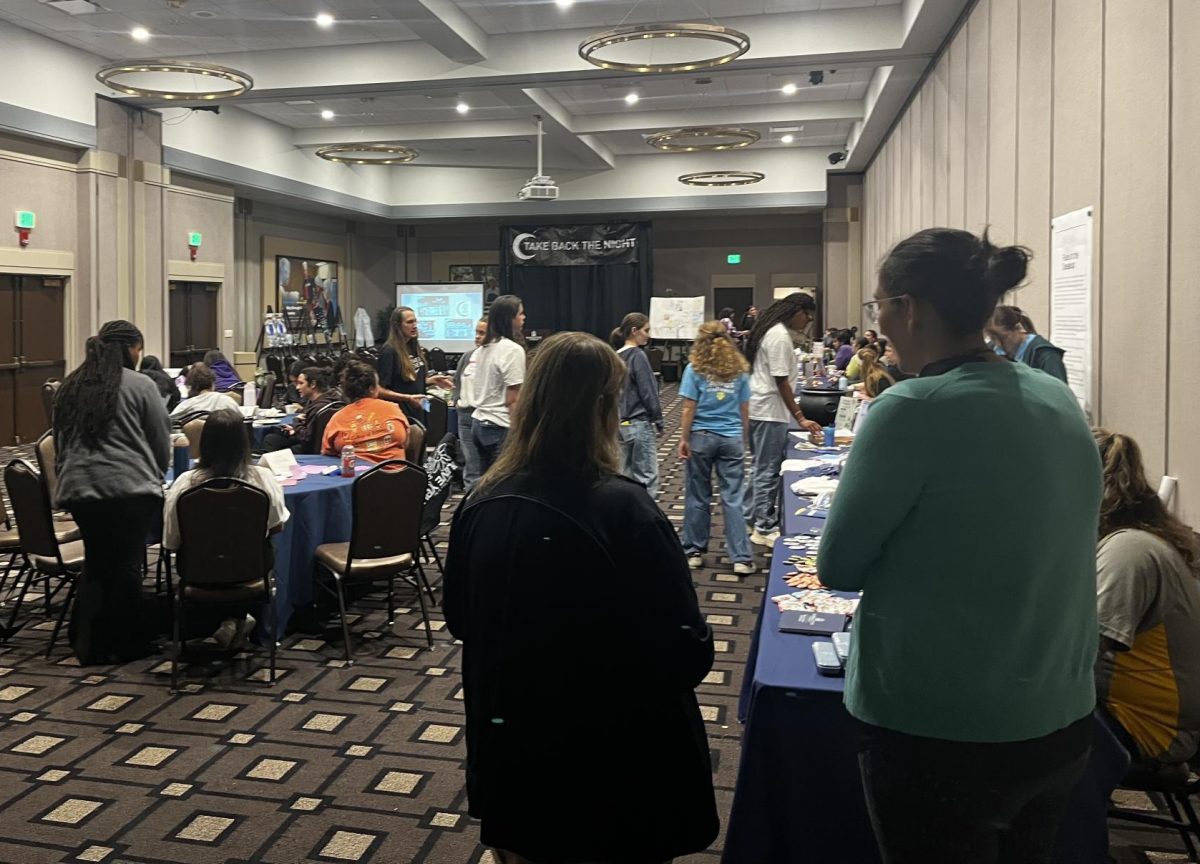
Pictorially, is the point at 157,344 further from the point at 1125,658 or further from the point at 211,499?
the point at 1125,658

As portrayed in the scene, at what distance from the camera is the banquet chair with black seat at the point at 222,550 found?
3.97 meters

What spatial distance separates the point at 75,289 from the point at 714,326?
9.10 meters

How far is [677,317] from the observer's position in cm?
2019

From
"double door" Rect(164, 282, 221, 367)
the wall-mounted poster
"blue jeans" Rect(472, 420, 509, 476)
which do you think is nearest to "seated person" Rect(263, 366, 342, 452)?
"blue jeans" Rect(472, 420, 509, 476)

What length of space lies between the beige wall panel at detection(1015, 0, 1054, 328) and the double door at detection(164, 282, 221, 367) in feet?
36.6

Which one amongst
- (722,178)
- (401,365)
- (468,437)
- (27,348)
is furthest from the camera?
(722,178)

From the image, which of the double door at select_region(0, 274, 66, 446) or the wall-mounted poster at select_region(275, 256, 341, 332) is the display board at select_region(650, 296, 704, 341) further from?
the double door at select_region(0, 274, 66, 446)

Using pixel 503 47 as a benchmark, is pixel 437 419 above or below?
below

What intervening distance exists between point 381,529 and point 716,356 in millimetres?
2259

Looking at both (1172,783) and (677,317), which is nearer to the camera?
(1172,783)

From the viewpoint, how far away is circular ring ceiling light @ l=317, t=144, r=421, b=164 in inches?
562

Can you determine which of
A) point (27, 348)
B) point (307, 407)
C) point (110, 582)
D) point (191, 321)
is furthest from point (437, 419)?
point (191, 321)

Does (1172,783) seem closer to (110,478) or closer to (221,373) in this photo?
(110,478)

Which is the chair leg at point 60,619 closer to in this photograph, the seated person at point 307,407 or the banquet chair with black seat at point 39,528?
the banquet chair with black seat at point 39,528
